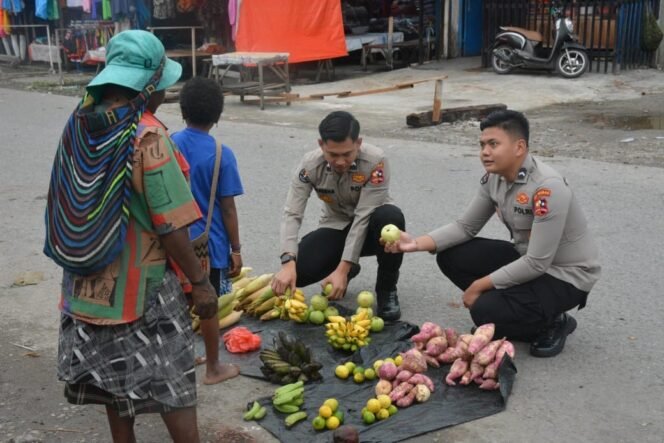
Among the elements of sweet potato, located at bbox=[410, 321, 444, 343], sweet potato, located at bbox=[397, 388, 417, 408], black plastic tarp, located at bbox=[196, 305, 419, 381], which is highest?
sweet potato, located at bbox=[410, 321, 444, 343]

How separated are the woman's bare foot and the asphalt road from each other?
4 cm

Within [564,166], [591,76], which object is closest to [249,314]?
[564,166]

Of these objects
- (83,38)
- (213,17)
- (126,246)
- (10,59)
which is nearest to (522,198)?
(126,246)

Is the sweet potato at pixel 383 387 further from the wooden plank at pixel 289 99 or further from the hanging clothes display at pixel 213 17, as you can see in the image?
the hanging clothes display at pixel 213 17

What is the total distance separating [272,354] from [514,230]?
1.45 meters

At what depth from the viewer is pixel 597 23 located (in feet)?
51.7

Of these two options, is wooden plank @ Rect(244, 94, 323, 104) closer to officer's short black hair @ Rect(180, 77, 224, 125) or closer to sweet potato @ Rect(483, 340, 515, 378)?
officer's short black hair @ Rect(180, 77, 224, 125)

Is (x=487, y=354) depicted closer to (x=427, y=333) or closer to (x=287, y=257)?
(x=427, y=333)

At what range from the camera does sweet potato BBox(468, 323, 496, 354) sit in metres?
3.91

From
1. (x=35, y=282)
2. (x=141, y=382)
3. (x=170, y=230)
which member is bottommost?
(x=35, y=282)

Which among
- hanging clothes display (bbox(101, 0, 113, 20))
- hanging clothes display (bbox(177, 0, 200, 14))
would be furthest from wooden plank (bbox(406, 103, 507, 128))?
hanging clothes display (bbox(101, 0, 113, 20))

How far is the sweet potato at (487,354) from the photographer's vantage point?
386cm

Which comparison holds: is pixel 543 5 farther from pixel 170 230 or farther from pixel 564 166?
pixel 170 230

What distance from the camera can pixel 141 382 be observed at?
282cm
